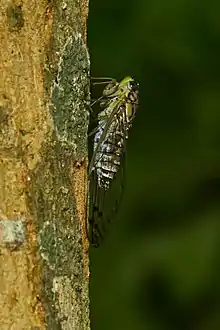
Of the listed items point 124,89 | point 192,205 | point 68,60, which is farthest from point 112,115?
point 192,205

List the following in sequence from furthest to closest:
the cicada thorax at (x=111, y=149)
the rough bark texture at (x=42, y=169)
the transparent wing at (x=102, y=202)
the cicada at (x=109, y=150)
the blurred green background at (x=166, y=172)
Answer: the blurred green background at (x=166, y=172)
the cicada thorax at (x=111, y=149)
the cicada at (x=109, y=150)
the transparent wing at (x=102, y=202)
the rough bark texture at (x=42, y=169)

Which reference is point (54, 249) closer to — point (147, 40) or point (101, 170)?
point (101, 170)

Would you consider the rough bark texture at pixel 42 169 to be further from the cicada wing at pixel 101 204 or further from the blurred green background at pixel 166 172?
the blurred green background at pixel 166 172

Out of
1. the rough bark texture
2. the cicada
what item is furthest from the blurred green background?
the rough bark texture

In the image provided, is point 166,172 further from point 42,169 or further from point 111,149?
point 42,169

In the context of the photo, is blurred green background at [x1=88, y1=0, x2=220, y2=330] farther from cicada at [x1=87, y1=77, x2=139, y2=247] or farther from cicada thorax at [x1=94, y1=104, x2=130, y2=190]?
cicada thorax at [x1=94, y1=104, x2=130, y2=190]

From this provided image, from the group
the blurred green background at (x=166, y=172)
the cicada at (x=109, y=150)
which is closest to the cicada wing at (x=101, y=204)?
the cicada at (x=109, y=150)
